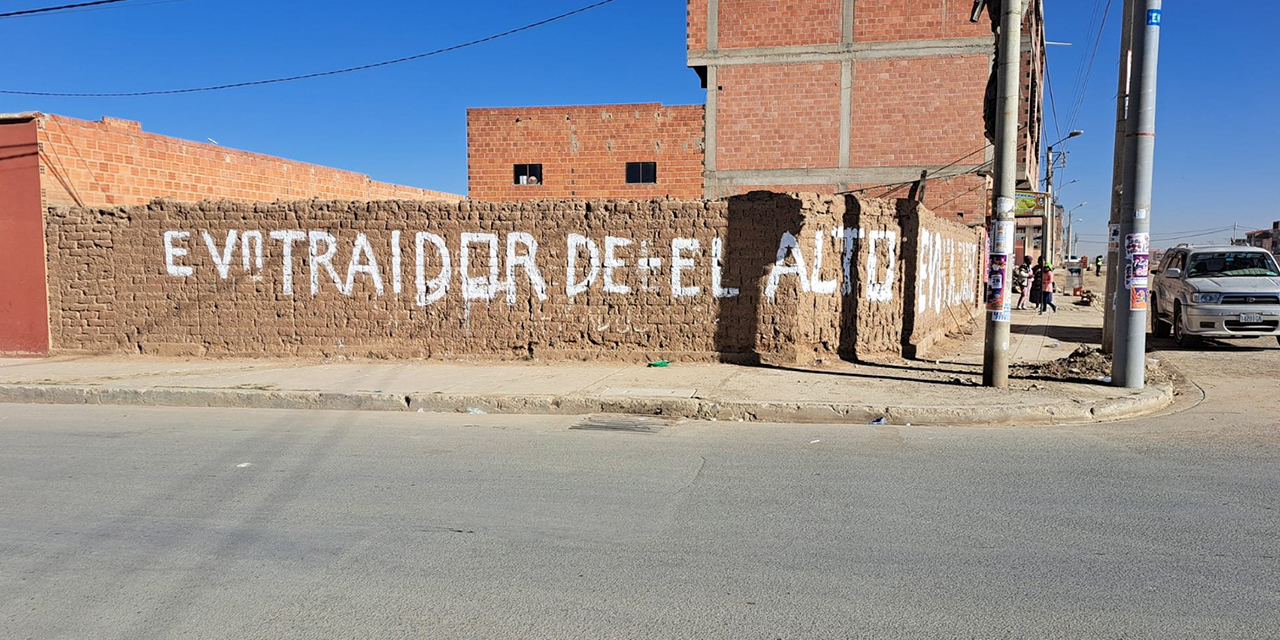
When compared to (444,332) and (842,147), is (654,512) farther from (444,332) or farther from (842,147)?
(842,147)

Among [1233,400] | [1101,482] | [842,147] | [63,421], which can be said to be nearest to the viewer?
[1101,482]

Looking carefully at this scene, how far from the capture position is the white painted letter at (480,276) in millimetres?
11961

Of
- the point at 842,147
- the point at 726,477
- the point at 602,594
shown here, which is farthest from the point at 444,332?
the point at 842,147

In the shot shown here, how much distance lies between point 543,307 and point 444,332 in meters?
1.62

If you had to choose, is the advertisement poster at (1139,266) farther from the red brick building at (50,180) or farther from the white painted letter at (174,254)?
the red brick building at (50,180)

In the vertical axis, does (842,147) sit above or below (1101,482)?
above

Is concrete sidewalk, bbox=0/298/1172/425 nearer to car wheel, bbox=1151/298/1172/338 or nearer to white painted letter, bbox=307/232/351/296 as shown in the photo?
white painted letter, bbox=307/232/351/296

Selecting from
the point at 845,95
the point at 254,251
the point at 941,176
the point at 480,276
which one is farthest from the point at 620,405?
the point at 845,95

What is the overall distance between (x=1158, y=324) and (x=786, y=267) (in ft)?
32.1

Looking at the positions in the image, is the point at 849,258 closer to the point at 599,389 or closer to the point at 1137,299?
the point at 1137,299

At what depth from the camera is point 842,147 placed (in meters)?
24.7

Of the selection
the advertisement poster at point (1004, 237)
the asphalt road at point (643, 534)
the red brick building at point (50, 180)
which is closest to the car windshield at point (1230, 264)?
the advertisement poster at point (1004, 237)

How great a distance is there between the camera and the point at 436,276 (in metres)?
12.1

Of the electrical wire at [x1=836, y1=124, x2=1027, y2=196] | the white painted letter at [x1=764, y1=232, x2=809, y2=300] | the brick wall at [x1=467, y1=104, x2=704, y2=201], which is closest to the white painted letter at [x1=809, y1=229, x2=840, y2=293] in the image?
the white painted letter at [x1=764, y1=232, x2=809, y2=300]
